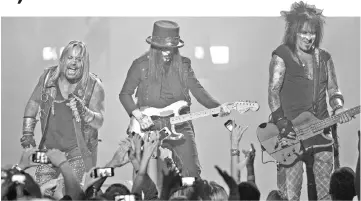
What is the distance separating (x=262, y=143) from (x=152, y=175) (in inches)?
40.0

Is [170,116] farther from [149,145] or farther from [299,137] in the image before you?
[299,137]

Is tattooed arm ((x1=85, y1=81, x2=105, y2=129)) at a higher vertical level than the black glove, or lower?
higher

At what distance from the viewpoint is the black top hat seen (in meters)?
7.05

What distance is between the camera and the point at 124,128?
708 cm

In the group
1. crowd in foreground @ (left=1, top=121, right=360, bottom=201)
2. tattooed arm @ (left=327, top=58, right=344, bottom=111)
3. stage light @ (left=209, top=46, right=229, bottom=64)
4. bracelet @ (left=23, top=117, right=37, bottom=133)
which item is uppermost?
stage light @ (left=209, top=46, right=229, bottom=64)

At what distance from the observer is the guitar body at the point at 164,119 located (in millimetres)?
7035

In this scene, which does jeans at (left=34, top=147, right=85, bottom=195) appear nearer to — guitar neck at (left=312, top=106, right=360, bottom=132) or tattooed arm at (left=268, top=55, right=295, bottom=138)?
tattooed arm at (left=268, top=55, right=295, bottom=138)

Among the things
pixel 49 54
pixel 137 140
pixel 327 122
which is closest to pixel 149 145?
pixel 137 140

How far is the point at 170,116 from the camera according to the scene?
704 centimetres

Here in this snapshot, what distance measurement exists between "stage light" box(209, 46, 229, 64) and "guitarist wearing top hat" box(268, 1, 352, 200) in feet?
1.34

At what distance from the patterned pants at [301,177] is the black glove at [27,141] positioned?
7.19 feet

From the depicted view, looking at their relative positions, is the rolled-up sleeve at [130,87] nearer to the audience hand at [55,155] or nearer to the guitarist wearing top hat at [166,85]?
the guitarist wearing top hat at [166,85]

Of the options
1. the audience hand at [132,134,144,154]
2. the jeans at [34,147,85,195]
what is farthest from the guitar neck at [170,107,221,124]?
the jeans at [34,147,85,195]
